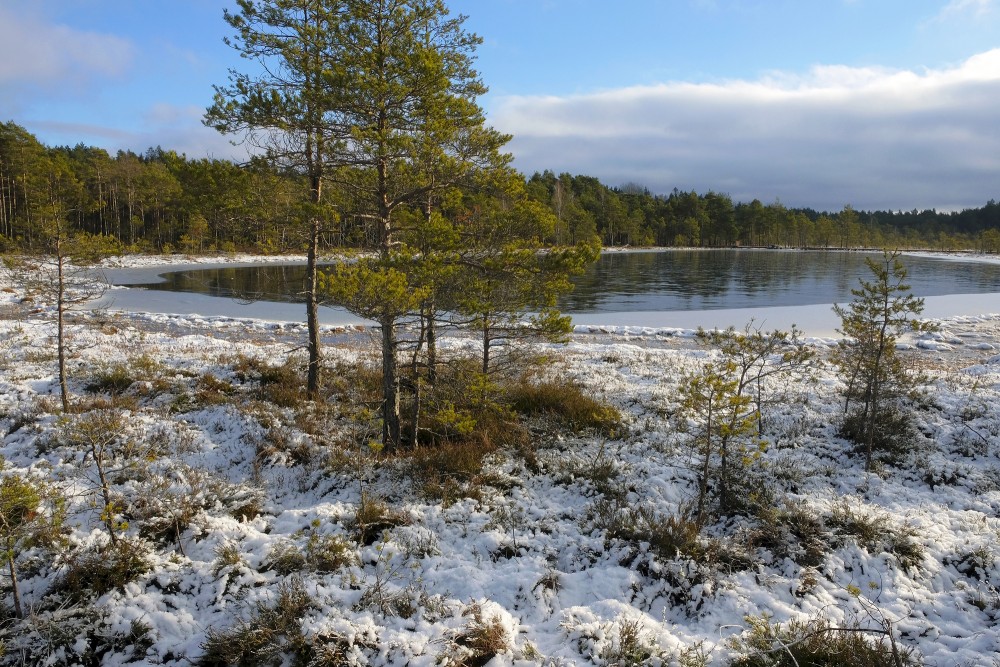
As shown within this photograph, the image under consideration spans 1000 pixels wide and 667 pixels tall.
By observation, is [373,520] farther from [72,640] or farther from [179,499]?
[72,640]

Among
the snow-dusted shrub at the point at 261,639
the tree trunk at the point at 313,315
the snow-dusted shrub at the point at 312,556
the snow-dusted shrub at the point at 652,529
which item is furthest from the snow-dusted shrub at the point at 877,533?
the tree trunk at the point at 313,315

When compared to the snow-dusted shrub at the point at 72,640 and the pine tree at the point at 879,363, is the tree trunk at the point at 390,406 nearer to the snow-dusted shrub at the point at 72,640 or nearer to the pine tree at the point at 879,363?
the snow-dusted shrub at the point at 72,640

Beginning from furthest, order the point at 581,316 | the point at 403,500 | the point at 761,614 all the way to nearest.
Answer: the point at 581,316 → the point at 403,500 → the point at 761,614

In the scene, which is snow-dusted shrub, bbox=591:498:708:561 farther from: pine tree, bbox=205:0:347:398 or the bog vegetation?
pine tree, bbox=205:0:347:398

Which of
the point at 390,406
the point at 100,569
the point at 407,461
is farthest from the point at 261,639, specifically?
the point at 390,406

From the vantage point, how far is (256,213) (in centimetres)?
828

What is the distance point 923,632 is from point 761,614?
1286 millimetres

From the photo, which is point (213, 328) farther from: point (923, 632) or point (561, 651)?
point (923, 632)

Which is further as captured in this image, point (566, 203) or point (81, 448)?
point (566, 203)

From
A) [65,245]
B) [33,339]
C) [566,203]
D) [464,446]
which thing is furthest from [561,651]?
[566,203]

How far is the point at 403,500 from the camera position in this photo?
6.55 meters

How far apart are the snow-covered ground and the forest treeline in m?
3.36

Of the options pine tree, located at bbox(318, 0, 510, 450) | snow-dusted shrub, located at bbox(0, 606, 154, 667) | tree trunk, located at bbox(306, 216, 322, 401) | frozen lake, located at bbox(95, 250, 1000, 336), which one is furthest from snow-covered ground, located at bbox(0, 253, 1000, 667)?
frozen lake, located at bbox(95, 250, 1000, 336)

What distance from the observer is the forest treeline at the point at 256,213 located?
8.29 metres
